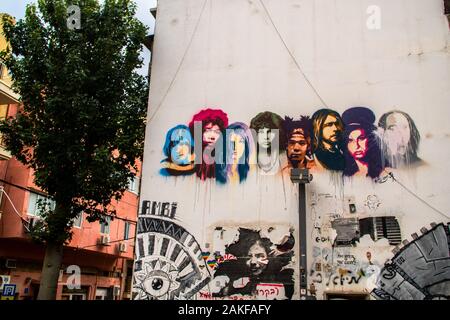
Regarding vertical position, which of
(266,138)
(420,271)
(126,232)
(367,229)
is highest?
(266,138)

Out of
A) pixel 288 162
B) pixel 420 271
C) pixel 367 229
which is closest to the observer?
pixel 420 271

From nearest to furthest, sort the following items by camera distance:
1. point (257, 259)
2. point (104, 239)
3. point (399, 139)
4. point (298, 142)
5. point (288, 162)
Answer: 1. point (257, 259)
2. point (399, 139)
3. point (288, 162)
4. point (298, 142)
5. point (104, 239)

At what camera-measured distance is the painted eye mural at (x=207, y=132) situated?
1235cm

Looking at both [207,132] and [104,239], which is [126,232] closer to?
[104,239]

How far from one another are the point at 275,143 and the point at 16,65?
7.64 m

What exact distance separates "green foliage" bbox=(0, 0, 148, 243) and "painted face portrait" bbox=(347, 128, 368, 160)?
5958mm

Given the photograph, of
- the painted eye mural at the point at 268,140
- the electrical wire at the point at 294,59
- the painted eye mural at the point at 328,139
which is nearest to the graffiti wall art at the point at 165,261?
the painted eye mural at the point at 268,140

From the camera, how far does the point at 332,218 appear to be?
446 inches

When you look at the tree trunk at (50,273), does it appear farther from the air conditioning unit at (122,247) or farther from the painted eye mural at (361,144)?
the air conditioning unit at (122,247)

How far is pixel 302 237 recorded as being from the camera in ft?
35.7

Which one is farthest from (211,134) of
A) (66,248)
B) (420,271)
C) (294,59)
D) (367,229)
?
(66,248)

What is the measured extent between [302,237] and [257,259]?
133cm

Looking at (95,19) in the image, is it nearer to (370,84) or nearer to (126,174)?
(126,174)
